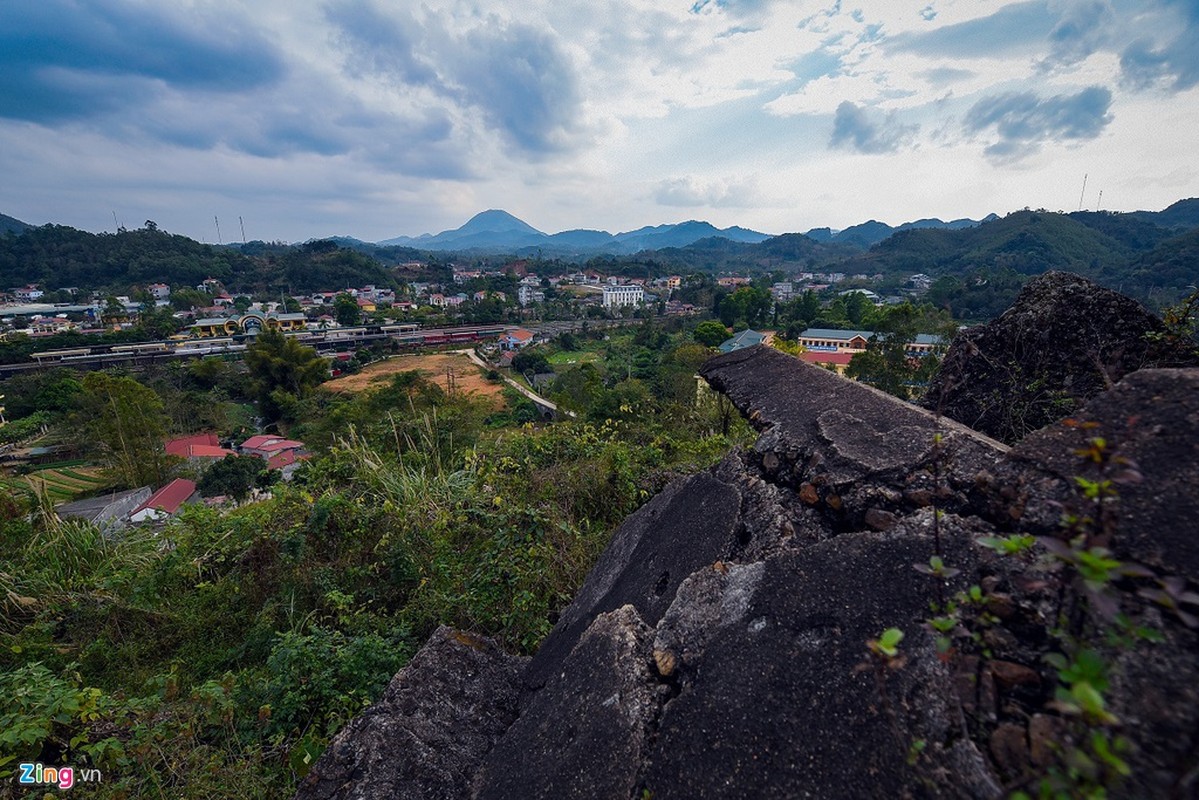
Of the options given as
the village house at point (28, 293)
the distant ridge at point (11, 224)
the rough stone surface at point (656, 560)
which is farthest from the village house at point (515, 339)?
the distant ridge at point (11, 224)

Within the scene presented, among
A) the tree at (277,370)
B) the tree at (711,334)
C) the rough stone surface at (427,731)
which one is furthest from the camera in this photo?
the tree at (711,334)

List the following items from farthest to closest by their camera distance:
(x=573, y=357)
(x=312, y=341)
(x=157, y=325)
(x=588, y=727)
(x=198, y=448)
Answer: (x=157, y=325) < (x=312, y=341) < (x=573, y=357) < (x=198, y=448) < (x=588, y=727)

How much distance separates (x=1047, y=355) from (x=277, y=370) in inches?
1435

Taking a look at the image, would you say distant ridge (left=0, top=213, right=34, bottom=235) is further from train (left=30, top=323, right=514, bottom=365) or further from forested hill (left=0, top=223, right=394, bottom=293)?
train (left=30, top=323, right=514, bottom=365)

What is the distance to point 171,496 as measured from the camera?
591 inches

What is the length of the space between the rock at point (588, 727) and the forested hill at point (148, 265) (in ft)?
315

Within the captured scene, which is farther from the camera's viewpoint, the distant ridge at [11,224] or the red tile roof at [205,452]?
the distant ridge at [11,224]

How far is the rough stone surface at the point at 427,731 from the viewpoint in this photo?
6.68ft

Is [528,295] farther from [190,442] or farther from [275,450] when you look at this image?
[275,450]

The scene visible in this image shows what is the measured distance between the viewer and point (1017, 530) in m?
1.52

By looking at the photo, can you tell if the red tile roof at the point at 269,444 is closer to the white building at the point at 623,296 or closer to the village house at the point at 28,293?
the white building at the point at 623,296

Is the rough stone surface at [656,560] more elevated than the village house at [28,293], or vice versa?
the village house at [28,293]

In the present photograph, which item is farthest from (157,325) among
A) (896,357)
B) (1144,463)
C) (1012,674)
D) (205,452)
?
(1144,463)

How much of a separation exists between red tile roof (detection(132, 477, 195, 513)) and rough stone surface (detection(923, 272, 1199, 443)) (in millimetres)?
17413
